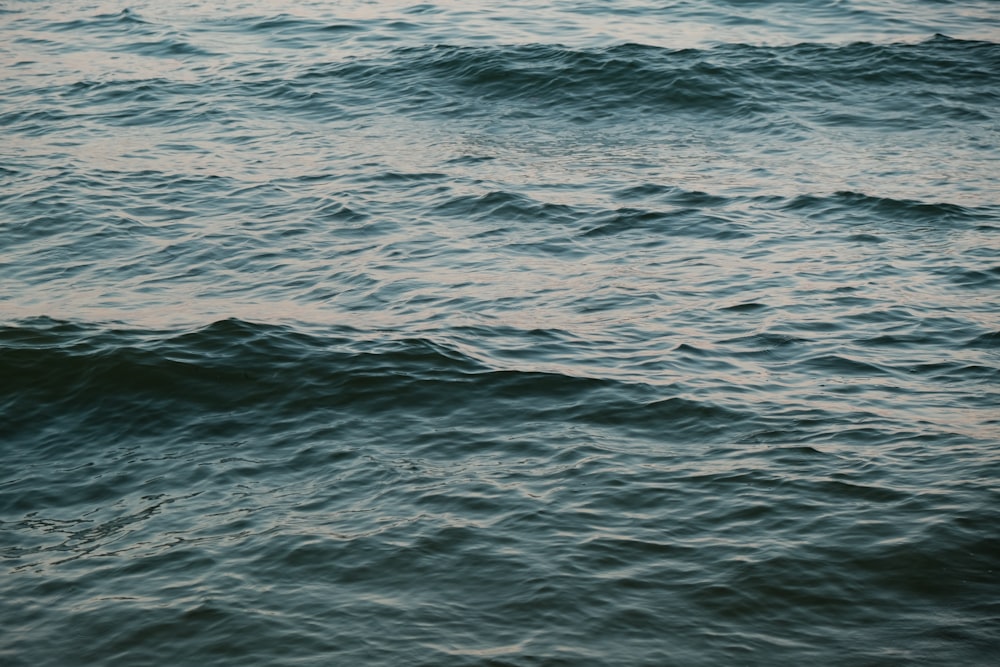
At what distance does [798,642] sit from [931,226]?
8.19 meters

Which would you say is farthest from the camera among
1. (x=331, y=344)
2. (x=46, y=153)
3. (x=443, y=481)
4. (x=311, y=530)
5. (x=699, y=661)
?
(x=46, y=153)

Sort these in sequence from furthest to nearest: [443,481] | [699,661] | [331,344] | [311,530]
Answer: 1. [331,344]
2. [443,481]
3. [311,530]
4. [699,661]

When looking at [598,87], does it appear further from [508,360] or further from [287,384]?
[287,384]

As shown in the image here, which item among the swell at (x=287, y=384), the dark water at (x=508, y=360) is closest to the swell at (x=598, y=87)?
the dark water at (x=508, y=360)

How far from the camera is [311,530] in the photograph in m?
8.00

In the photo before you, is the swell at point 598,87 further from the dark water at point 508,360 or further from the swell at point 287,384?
the swell at point 287,384

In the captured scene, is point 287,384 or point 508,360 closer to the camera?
point 287,384

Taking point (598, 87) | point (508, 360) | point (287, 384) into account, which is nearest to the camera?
point (287, 384)

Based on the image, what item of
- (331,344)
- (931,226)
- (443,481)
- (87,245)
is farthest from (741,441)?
A: (87,245)

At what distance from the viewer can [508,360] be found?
1058 cm

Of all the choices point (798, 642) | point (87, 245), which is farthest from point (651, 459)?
point (87, 245)

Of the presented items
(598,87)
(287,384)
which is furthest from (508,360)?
(598,87)

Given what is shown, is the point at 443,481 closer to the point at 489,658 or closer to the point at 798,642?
the point at 489,658

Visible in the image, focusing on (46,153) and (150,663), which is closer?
(150,663)
